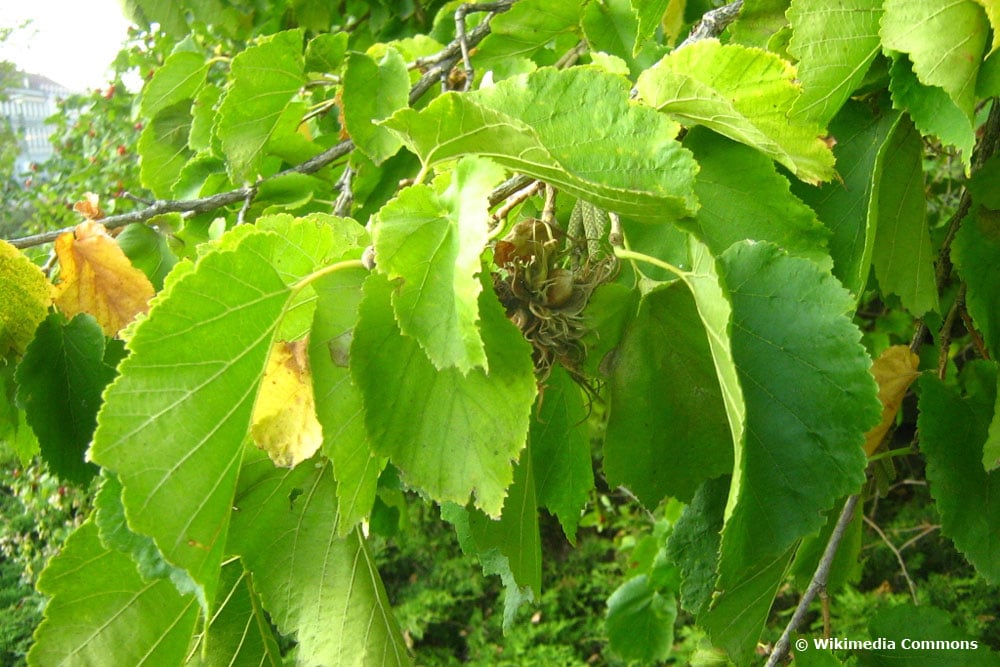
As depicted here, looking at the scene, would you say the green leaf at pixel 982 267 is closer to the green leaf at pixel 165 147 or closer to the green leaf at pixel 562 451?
the green leaf at pixel 562 451

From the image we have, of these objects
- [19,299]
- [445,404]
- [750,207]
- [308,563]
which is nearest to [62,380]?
[19,299]

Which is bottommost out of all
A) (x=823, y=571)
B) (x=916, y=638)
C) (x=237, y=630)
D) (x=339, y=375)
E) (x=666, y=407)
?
(x=916, y=638)

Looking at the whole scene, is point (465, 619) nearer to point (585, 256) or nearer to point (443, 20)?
point (443, 20)

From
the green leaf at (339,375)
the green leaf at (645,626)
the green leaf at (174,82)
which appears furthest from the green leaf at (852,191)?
the green leaf at (645,626)

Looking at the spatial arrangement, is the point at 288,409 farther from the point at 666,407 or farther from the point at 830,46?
the point at 830,46

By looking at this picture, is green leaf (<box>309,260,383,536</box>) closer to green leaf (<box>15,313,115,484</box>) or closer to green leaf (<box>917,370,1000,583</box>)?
green leaf (<box>15,313,115,484</box>)

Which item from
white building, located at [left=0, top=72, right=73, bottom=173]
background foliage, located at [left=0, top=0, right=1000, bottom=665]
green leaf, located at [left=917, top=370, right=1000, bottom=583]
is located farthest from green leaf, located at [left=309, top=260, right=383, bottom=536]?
white building, located at [left=0, top=72, right=73, bottom=173]

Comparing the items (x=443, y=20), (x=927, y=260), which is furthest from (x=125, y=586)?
(x=443, y=20)
